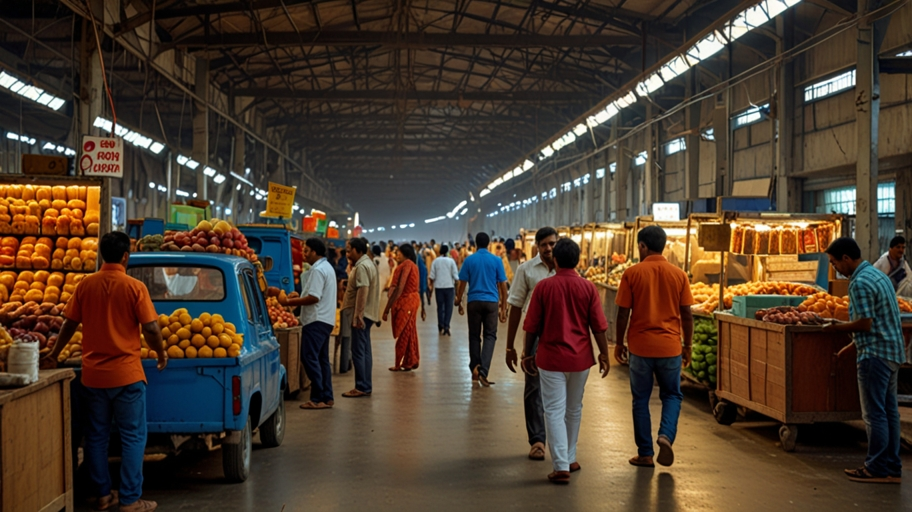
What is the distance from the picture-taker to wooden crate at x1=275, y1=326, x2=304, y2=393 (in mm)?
9844

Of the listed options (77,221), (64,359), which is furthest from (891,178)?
(64,359)

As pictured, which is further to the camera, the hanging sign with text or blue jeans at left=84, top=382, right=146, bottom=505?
the hanging sign with text

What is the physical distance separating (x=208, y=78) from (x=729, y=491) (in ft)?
70.9

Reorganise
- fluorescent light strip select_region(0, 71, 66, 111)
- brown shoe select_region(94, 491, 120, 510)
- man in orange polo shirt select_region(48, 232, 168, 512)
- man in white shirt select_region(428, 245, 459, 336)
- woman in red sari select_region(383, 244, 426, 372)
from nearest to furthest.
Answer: man in orange polo shirt select_region(48, 232, 168, 512) → brown shoe select_region(94, 491, 120, 510) → woman in red sari select_region(383, 244, 426, 372) → fluorescent light strip select_region(0, 71, 66, 111) → man in white shirt select_region(428, 245, 459, 336)

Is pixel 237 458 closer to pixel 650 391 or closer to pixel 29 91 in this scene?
pixel 650 391

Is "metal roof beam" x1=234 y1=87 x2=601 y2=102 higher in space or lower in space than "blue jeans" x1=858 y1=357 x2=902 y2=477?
higher

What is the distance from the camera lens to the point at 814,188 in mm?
19328

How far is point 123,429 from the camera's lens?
5.55 metres

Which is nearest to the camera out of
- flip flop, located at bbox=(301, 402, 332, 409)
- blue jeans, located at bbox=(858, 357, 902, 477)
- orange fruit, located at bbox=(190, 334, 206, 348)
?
orange fruit, located at bbox=(190, 334, 206, 348)

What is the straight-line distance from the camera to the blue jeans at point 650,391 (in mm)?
7000

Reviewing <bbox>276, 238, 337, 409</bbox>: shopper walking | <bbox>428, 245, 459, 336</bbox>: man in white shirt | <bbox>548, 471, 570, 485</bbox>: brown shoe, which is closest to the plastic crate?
<bbox>548, 471, 570, 485</bbox>: brown shoe

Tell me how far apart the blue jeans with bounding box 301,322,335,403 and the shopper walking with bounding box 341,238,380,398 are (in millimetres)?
613

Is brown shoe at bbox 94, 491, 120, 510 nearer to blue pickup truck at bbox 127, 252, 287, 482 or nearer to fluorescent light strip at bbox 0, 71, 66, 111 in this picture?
blue pickup truck at bbox 127, 252, 287, 482

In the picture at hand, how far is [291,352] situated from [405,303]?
2.27 meters
